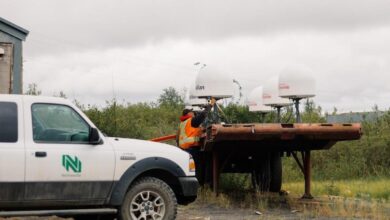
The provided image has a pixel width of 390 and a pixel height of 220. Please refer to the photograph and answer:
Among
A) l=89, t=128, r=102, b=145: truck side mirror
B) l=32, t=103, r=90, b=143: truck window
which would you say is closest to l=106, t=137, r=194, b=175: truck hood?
l=89, t=128, r=102, b=145: truck side mirror

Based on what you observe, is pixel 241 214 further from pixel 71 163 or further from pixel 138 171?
pixel 71 163

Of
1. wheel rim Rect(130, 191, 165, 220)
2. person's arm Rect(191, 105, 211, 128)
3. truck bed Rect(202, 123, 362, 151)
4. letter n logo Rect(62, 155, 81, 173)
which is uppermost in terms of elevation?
person's arm Rect(191, 105, 211, 128)

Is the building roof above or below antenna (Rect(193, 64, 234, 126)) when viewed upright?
above

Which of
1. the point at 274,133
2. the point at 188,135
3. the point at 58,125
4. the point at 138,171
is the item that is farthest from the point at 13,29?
the point at 138,171

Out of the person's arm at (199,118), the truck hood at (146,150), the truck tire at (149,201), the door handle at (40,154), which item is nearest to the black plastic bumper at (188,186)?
the truck hood at (146,150)

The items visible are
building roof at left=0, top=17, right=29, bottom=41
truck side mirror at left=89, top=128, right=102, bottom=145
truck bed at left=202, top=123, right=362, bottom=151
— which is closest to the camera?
truck side mirror at left=89, top=128, right=102, bottom=145

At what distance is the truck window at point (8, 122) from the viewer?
8180 mm

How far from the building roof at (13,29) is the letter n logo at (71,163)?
23.7 feet

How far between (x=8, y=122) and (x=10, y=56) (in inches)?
282

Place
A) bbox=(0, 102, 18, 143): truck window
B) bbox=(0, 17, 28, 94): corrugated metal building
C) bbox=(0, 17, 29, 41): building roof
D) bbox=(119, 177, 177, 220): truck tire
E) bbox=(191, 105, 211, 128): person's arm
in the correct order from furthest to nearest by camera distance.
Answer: bbox=(0, 17, 28, 94): corrugated metal building
bbox=(0, 17, 29, 41): building roof
bbox=(191, 105, 211, 128): person's arm
bbox=(119, 177, 177, 220): truck tire
bbox=(0, 102, 18, 143): truck window

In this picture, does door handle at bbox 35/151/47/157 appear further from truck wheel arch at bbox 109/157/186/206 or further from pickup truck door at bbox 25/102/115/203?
truck wheel arch at bbox 109/157/186/206

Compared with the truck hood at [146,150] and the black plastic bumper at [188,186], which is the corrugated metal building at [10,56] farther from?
the black plastic bumper at [188,186]

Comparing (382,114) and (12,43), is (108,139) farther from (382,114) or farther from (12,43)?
(382,114)

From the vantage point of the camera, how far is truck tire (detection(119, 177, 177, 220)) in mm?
8938
